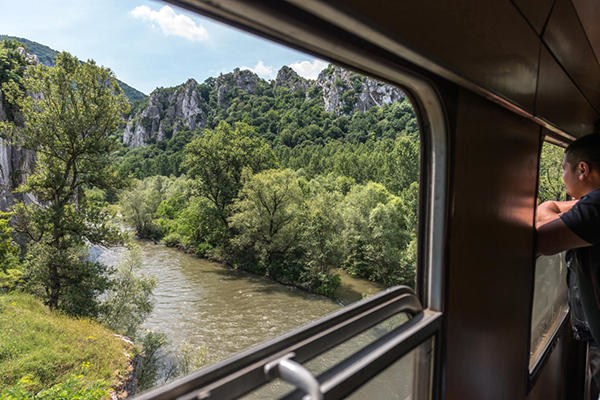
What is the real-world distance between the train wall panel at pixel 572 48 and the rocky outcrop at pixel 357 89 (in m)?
0.63

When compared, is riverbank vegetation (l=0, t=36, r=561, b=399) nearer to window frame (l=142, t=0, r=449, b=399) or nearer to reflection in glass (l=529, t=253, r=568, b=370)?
window frame (l=142, t=0, r=449, b=399)

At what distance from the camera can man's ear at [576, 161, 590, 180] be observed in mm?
1303

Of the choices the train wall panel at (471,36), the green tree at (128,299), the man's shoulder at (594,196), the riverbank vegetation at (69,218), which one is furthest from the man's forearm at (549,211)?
the green tree at (128,299)

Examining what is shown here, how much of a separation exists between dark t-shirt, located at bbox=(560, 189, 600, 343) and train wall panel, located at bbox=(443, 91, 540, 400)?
0.15 metres

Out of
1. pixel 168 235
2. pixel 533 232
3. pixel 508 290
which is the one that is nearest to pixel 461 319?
pixel 508 290

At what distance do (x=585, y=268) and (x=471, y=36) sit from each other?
1.00 metres

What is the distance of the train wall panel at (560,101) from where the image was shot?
1.29 metres

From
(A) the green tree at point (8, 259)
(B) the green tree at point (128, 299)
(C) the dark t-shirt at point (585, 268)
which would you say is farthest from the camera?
(B) the green tree at point (128, 299)

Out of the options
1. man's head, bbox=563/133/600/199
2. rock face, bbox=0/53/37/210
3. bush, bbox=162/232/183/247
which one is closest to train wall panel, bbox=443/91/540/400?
man's head, bbox=563/133/600/199

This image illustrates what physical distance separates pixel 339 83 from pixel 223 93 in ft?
1.55

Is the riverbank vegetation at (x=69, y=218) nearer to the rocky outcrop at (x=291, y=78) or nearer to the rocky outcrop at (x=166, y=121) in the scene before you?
the rocky outcrop at (x=166, y=121)

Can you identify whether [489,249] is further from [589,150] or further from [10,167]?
[10,167]

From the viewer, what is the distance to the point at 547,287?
6.44ft

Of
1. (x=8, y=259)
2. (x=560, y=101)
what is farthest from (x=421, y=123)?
(x=8, y=259)
